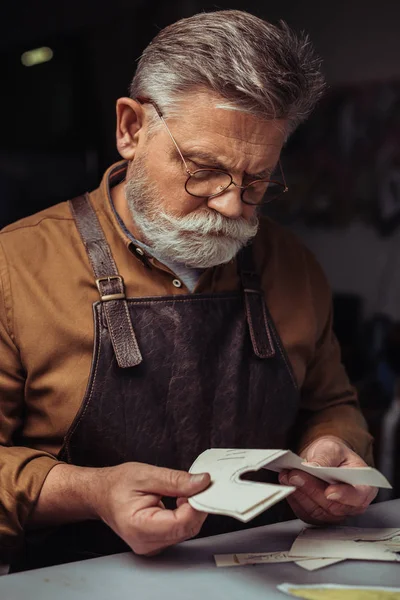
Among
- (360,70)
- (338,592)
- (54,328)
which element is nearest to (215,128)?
(54,328)

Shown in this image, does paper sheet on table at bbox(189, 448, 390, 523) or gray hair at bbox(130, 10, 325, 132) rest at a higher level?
gray hair at bbox(130, 10, 325, 132)

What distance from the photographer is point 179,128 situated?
2.09 meters

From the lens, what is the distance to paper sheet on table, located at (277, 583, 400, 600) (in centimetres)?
160

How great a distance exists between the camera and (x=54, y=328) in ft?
7.02

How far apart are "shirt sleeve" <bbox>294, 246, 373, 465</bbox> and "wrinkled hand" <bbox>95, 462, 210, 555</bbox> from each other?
80 centimetres

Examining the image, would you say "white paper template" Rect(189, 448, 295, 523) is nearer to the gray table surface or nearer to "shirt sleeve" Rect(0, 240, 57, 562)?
the gray table surface

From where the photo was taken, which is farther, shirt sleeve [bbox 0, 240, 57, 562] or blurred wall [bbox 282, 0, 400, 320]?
blurred wall [bbox 282, 0, 400, 320]

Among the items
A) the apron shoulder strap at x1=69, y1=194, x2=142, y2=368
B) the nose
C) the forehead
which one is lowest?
the apron shoulder strap at x1=69, y1=194, x2=142, y2=368

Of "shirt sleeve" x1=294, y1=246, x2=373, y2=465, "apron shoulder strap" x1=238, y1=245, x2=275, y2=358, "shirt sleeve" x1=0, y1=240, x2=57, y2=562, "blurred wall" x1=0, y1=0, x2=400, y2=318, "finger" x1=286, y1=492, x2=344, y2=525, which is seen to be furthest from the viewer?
"blurred wall" x1=0, y1=0, x2=400, y2=318

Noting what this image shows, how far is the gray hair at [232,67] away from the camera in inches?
80.6

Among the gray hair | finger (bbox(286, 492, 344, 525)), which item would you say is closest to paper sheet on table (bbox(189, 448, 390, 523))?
finger (bbox(286, 492, 344, 525))

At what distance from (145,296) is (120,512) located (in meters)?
0.66

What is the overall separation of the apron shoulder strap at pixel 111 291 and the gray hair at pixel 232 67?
15.5 inches

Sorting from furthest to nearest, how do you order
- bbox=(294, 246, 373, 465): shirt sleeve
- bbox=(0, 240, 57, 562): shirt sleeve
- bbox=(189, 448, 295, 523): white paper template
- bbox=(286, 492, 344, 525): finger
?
bbox=(294, 246, 373, 465): shirt sleeve → bbox=(286, 492, 344, 525): finger → bbox=(0, 240, 57, 562): shirt sleeve → bbox=(189, 448, 295, 523): white paper template
